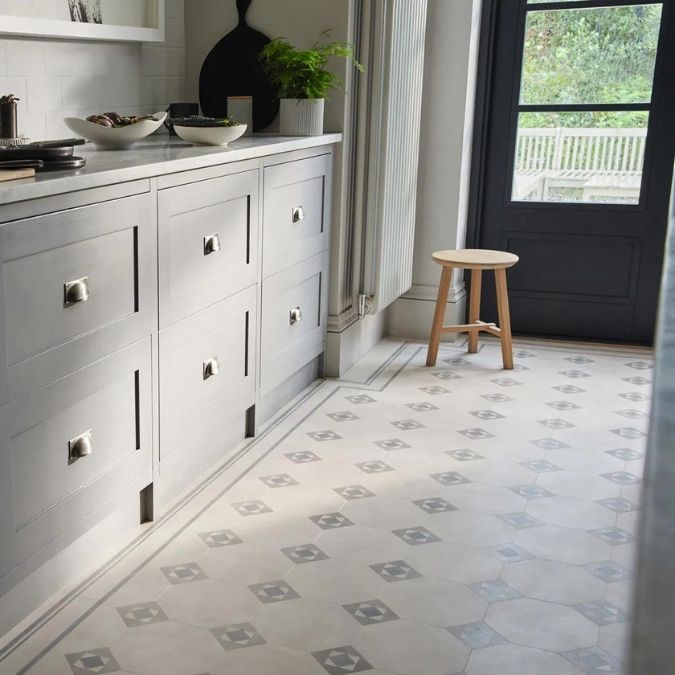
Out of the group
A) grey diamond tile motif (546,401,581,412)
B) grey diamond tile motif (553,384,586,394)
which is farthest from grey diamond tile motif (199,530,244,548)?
grey diamond tile motif (553,384,586,394)

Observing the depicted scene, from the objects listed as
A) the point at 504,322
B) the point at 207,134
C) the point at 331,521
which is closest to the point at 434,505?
the point at 331,521

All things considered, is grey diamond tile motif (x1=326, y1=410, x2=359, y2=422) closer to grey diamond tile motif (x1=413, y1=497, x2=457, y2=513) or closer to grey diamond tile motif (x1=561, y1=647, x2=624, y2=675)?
grey diamond tile motif (x1=413, y1=497, x2=457, y2=513)

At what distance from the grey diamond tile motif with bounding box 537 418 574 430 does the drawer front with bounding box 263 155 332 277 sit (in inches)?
46.9

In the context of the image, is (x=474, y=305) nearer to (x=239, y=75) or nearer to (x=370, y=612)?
(x=239, y=75)

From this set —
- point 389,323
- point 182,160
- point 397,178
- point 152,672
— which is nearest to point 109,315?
point 182,160

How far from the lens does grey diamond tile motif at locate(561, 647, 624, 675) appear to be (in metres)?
1.96

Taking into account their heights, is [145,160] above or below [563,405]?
above

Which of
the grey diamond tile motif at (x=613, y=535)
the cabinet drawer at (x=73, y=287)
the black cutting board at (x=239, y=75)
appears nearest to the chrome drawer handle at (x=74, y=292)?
the cabinet drawer at (x=73, y=287)

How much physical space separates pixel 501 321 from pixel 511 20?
1.65 meters

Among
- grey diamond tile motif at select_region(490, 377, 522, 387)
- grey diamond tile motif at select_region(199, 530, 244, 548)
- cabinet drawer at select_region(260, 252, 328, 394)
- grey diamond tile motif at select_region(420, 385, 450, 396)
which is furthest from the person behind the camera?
grey diamond tile motif at select_region(490, 377, 522, 387)

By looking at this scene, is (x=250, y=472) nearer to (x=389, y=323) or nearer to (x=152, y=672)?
(x=152, y=672)

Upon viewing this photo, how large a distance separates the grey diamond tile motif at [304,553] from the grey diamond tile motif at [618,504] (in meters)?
0.98

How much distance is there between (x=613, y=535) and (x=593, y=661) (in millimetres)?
711

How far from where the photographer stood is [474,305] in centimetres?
459
